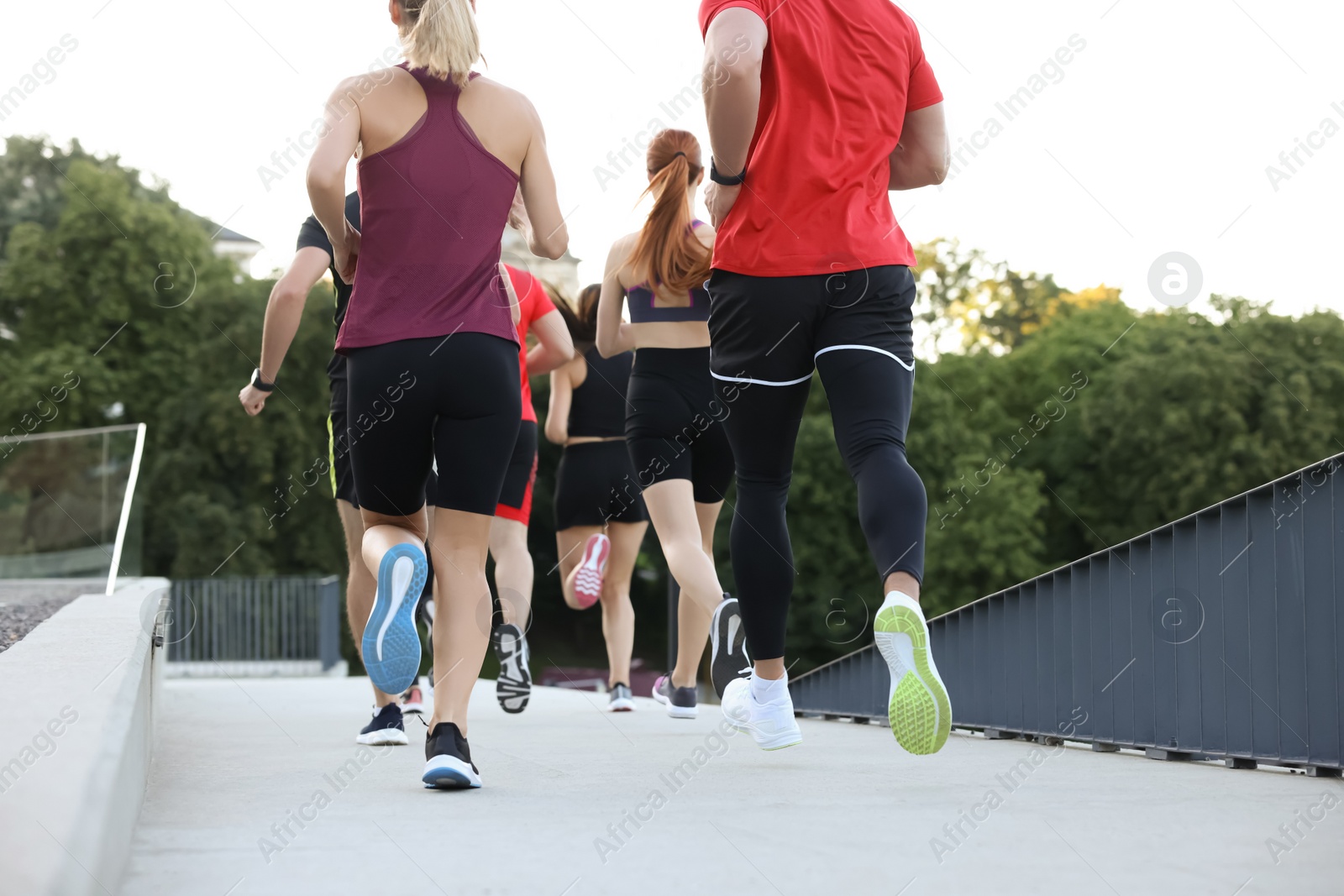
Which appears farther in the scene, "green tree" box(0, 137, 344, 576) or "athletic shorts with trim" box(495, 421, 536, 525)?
"green tree" box(0, 137, 344, 576)

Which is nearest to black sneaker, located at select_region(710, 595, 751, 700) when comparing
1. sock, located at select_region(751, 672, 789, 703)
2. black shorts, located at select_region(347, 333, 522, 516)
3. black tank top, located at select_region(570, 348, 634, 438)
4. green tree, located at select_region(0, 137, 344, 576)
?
sock, located at select_region(751, 672, 789, 703)

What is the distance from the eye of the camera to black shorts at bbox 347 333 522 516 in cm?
364

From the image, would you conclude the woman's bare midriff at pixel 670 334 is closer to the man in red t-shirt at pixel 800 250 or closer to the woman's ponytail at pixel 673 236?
the woman's ponytail at pixel 673 236

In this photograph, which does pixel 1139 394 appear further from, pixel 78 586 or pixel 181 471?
pixel 78 586

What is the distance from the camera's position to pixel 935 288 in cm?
4881

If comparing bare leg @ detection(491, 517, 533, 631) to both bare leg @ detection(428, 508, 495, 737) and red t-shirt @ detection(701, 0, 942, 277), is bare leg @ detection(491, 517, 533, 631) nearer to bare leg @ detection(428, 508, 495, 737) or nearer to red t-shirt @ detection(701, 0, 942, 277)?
bare leg @ detection(428, 508, 495, 737)

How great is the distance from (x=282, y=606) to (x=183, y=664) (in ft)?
10.3

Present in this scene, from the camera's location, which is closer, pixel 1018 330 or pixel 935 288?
pixel 935 288

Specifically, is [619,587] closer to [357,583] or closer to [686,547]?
[686,547]

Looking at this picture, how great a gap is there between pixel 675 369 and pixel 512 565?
4.57 feet

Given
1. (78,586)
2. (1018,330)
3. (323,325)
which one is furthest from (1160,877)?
(1018,330)

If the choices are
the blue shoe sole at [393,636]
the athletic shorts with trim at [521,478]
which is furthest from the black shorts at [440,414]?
the athletic shorts with trim at [521,478]

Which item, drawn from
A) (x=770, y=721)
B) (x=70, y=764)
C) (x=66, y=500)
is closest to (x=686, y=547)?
(x=770, y=721)

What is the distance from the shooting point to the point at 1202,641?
4.34m
